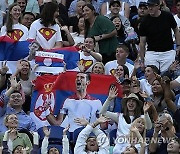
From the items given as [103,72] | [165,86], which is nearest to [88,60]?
[103,72]

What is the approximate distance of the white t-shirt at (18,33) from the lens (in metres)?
22.5

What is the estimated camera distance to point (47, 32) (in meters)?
22.3

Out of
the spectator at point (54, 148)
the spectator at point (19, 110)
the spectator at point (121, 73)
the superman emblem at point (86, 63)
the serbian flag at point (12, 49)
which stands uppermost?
the serbian flag at point (12, 49)

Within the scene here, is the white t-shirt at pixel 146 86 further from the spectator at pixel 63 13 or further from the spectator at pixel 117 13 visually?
the spectator at pixel 63 13

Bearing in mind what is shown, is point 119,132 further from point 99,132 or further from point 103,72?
point 103,72

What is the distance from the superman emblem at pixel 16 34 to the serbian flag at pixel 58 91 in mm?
1314

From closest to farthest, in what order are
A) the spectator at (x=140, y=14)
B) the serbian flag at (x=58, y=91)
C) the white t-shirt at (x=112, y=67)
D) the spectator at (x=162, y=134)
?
the spectator at (x=162, y=134), the serbian flag at (x=58, y=91), the white t-shirt at (x=112, y=67), the spectator at (x=140, y=14)

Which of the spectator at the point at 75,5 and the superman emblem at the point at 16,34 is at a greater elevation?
the spectator at the point at 75,5

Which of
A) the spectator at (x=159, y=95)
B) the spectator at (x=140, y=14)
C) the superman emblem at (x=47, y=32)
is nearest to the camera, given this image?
the spectator at (x=159, y=95)

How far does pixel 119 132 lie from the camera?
65.8ft

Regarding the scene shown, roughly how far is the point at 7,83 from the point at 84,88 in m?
1.66

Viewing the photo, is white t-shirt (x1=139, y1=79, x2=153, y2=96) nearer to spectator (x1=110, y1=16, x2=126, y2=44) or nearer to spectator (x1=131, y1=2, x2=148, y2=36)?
spectator (x1=110, y1=16, x2=126, y2=44)

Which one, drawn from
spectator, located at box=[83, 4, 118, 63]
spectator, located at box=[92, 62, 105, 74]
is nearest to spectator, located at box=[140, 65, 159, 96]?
spectator, located at box=[92, 62, 105, 74]

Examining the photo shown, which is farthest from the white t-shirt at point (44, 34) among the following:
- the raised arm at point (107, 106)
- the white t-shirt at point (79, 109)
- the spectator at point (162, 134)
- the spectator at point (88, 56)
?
the spectator at point (162, 134)
